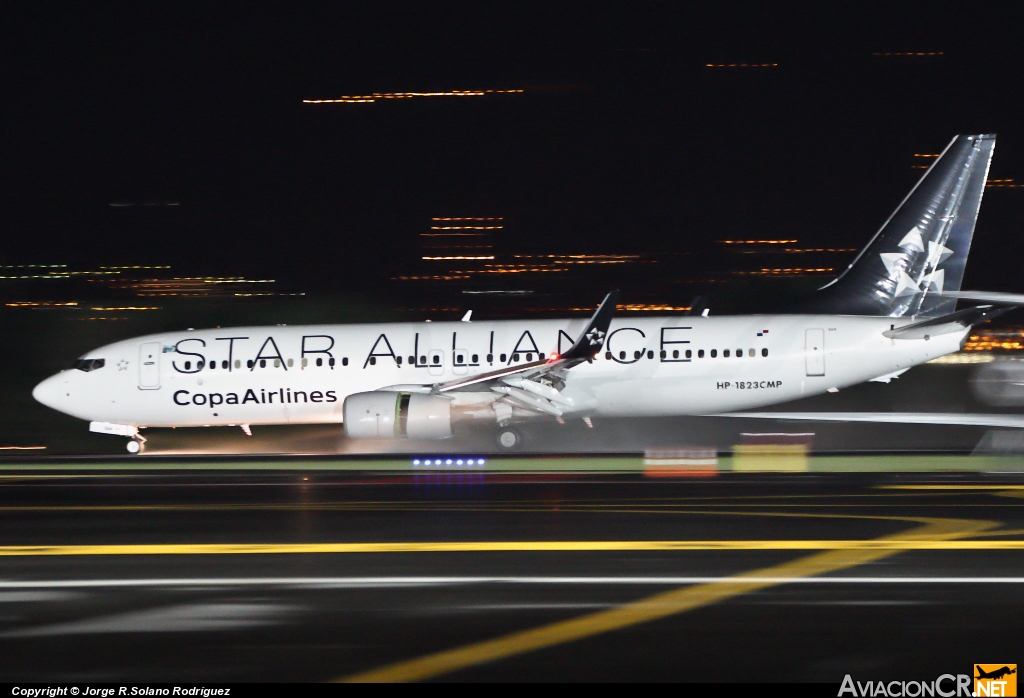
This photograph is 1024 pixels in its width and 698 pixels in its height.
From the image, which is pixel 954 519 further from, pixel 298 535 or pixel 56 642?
pixel 56 642

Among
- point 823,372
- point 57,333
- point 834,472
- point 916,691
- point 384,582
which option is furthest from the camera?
point 57,333

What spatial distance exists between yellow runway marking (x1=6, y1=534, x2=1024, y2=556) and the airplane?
9644 mm

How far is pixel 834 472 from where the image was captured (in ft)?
47.6

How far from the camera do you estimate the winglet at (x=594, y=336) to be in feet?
61.2

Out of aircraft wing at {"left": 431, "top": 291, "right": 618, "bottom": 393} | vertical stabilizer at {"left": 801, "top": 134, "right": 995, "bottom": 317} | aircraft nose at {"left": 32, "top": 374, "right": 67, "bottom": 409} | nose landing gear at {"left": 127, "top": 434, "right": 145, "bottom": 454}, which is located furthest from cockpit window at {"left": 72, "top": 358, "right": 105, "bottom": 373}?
vertical stabilizer at {"left": 801, "top": 134, "right": 995, "bottom": 317}

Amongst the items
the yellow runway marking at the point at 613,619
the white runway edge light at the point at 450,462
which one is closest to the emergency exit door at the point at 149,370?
the white runway edge light at the point at 450,462

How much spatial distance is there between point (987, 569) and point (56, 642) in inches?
234

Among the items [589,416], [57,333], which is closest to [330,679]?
[589,416]

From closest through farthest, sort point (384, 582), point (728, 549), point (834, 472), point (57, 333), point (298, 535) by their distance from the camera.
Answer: point (384, 582)
point (728, 549)
point (298, 535)
point (834, 472)
point (57, 333)

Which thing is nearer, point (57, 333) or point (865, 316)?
point (865, 316)

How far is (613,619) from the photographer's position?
6285 millimetres

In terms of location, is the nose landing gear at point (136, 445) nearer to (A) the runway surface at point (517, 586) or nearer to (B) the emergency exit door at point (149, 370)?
(B) the emergency exit door at point (149, 370)

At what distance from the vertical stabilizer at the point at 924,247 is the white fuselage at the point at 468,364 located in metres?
1.67

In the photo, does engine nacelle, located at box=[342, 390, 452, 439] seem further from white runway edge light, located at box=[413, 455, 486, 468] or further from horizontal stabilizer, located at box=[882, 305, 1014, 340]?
horizontal stabilizer, located at box=[882, 305, 1014, 340]
